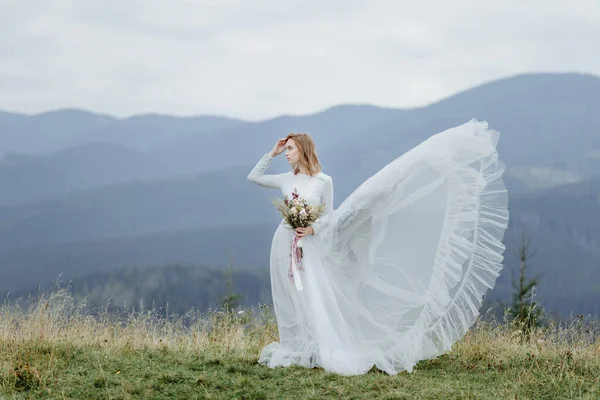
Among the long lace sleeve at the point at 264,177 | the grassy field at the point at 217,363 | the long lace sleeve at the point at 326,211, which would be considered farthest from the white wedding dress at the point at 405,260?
the grassy field at the point at 217,363

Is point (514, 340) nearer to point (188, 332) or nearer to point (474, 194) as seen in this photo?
point (474, 194)

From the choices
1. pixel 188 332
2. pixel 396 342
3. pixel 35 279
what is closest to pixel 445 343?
pixel 396 342

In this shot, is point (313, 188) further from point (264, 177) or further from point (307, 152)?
point (264, 177)

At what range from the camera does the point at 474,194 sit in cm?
929

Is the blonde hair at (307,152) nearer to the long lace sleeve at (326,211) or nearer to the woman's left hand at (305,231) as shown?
the long lace sleeve at (326,211)

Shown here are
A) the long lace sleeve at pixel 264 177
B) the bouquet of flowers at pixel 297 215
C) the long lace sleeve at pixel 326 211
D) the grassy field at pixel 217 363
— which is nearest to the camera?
the grassy field at pixel 217 363

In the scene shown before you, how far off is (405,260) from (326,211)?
110 cm

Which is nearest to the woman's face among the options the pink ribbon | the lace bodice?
the lace bodice

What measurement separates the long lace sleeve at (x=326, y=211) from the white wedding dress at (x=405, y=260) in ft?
0.04

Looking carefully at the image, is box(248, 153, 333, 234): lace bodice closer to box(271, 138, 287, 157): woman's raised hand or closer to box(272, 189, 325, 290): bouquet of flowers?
box(272, 189, 325, 290): bouquet of flowers

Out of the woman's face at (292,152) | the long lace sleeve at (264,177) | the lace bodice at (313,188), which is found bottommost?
the lace bodice at (313,188)

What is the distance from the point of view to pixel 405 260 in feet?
30.3

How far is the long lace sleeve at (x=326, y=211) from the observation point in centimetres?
919

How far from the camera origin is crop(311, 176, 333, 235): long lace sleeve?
9.19 m
